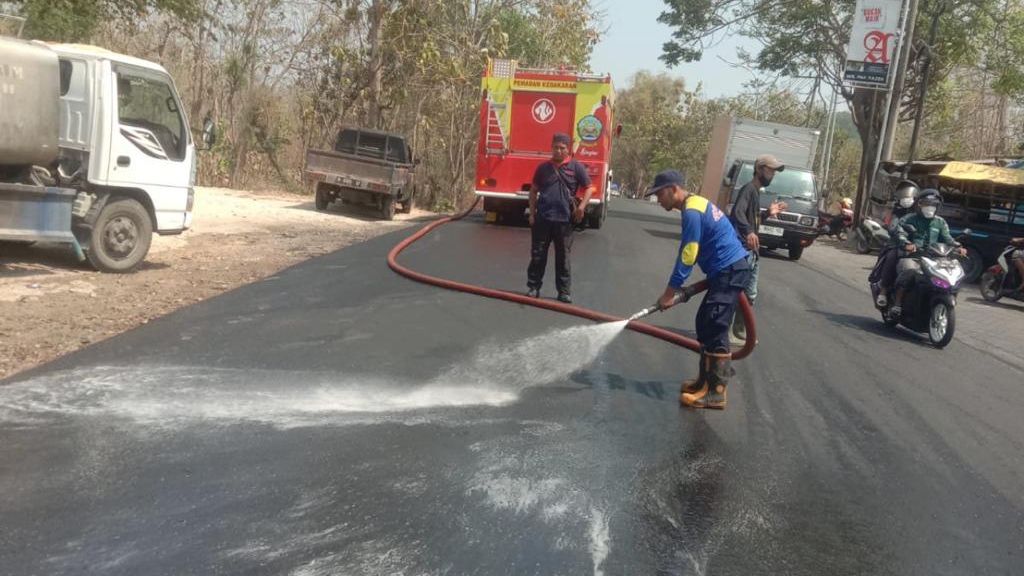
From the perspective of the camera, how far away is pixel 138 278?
9.16m

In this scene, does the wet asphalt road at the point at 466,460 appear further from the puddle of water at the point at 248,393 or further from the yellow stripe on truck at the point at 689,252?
the yellow stripe on truck at the point at 689,252

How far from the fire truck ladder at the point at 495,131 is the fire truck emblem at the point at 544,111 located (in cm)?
66

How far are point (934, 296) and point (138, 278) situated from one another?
8.50 meters

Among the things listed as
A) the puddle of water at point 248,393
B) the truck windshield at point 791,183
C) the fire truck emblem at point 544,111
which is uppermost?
the fire truck emblem at point 544,111

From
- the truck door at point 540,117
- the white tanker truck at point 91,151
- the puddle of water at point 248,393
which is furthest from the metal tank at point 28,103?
the truck door at point 540,117

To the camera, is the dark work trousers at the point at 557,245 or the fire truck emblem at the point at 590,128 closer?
the dark work trousers at the point at 557,245

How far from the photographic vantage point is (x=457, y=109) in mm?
→ 25953

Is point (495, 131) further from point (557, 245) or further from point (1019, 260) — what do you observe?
point (1019, 260)

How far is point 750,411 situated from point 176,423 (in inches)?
145

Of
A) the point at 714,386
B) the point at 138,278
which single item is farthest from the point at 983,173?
the point at 138,278

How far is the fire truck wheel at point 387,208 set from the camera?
19.0m

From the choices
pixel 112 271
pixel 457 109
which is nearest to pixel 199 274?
pixel 112 271

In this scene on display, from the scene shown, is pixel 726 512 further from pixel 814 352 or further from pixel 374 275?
pixel 374 275

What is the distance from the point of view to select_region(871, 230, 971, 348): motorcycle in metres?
9.13
